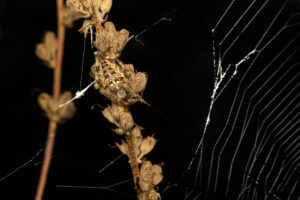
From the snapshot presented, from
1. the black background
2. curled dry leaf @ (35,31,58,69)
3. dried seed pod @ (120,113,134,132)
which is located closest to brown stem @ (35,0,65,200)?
curled dry leaf @ (35,31,58,69)

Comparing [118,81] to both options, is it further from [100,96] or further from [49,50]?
[100,96]

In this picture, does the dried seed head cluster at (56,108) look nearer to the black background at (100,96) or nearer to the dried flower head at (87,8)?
the dried flower head at (87,8)

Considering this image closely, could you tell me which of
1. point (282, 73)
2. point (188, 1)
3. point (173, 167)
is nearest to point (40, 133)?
point (173, 167)

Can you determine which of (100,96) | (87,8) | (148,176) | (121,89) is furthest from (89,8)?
(100,96)

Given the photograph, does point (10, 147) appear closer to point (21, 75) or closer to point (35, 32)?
point (21, 75)

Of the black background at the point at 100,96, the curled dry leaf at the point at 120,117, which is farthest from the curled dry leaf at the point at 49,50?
the black background at the point at 100,96
